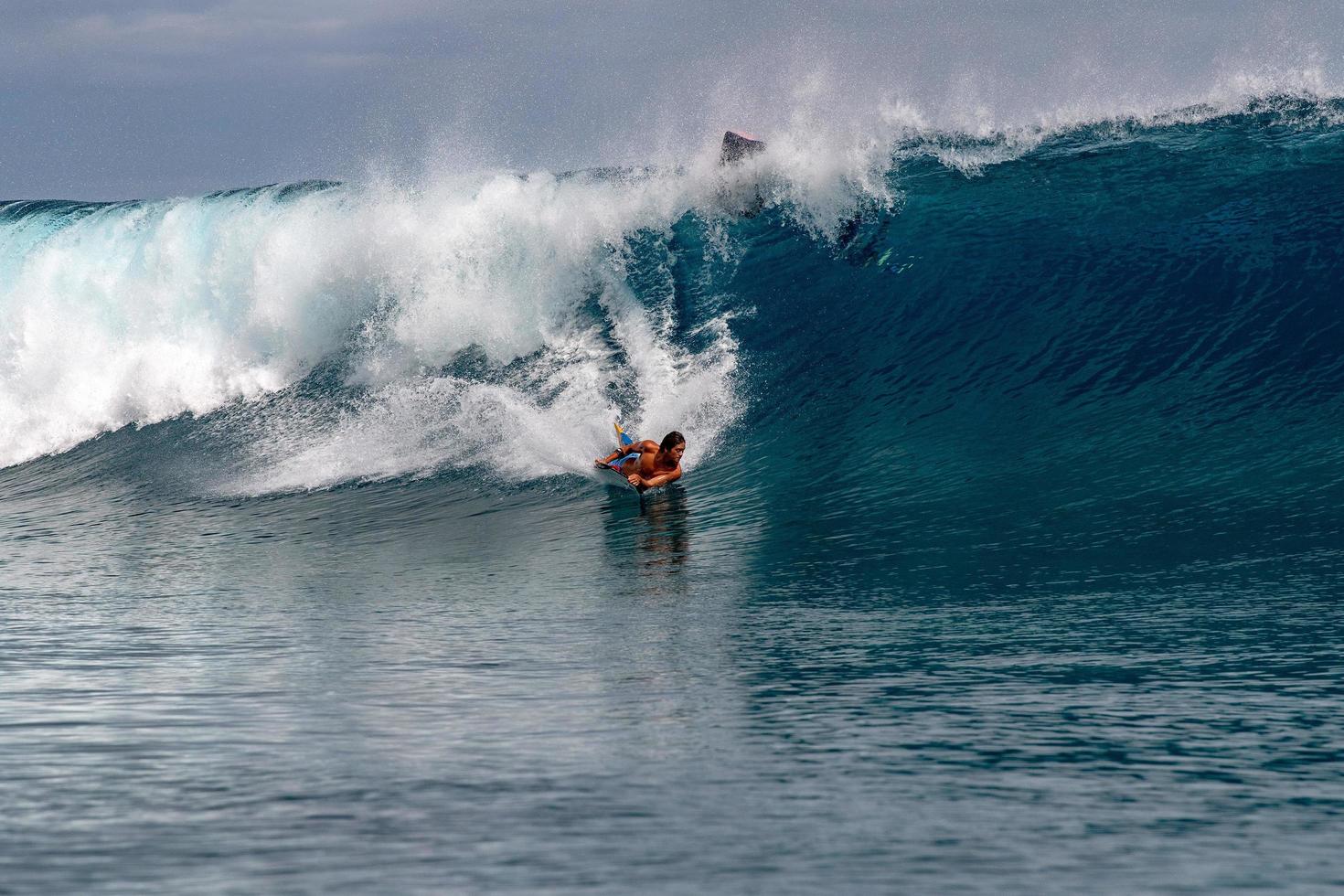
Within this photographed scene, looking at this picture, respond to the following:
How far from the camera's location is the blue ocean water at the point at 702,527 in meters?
3.71

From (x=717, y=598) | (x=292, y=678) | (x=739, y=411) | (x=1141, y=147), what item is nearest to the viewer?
(x=292, y=678)

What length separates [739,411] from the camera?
12648 mm

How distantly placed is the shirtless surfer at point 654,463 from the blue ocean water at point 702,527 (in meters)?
0.19

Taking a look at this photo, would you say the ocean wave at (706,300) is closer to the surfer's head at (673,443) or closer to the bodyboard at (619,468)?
the bodyboard at (619,468)

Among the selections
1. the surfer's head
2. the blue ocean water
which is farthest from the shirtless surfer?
the blue ocean water

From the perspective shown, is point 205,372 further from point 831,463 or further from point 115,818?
point 115,818

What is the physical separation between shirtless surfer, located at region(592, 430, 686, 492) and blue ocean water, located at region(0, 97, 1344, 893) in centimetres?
19

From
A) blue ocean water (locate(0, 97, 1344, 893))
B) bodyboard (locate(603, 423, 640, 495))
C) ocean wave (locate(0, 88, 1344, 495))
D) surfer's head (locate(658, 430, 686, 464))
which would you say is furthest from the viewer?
ocean wave (locate(0, 88, 1344, 495))

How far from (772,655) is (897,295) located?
9.10 m

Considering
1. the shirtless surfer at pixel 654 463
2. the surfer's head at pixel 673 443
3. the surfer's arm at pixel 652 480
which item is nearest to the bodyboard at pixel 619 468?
the shirtless surfer at pixel 654 463

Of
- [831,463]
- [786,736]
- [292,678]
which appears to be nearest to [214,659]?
[292,678]

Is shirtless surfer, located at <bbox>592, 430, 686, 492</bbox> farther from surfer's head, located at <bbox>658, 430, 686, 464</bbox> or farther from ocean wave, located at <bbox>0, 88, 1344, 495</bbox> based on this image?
ocean wave, located at <bbox>0, 88, 1344, 495</bbox>

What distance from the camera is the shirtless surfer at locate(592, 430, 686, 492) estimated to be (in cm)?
1060

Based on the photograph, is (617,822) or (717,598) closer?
(617,822)
